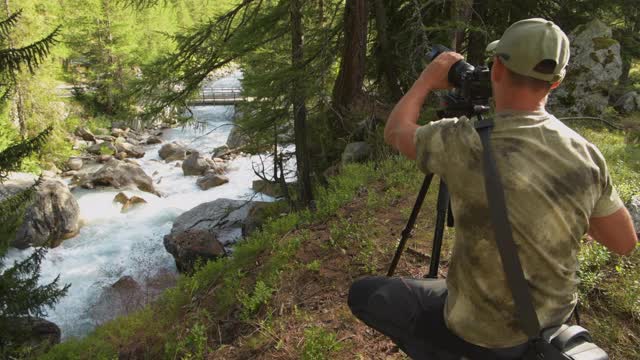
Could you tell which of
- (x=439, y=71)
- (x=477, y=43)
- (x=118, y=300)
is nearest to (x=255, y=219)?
(x=118, y=300)

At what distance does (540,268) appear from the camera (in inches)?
59.7

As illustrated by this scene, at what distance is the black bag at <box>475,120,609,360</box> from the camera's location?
145 centimetres

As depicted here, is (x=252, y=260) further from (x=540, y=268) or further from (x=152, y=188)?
(x=152, y=188)

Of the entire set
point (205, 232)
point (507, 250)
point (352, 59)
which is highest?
point (352, 59)

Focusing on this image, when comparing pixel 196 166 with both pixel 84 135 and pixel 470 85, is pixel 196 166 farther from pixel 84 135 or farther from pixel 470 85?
pixel 470 85

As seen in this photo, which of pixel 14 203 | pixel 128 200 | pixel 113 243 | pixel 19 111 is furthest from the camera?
pixel 19 111

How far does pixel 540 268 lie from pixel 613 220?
39 centimetres

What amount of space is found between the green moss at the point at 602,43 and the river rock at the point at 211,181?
42.0 ft

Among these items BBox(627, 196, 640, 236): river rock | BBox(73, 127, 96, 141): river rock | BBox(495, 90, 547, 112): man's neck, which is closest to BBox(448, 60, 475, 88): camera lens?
BBox(495, 90, 547, 112): man's neck

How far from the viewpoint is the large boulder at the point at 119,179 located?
1571cm

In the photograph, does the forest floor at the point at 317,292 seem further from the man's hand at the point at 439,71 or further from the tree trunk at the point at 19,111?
the tree trunk at the point at 19,111

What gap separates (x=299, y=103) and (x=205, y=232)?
3928 millimetres

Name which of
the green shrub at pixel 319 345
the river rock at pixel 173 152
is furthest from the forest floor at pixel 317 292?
the river rock at pixel 173 152

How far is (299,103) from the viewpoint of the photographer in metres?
7.79
